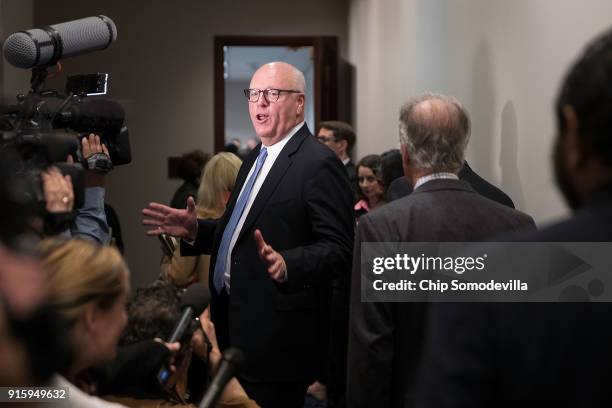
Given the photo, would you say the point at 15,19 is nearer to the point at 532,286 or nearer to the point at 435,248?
the point at 435,248

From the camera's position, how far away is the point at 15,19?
5.48m

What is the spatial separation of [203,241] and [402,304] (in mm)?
1063

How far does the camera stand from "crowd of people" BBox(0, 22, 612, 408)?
0.99 meters

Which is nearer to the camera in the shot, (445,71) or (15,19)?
(445,71)

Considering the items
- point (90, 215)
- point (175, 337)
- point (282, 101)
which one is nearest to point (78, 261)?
point (175, 337)

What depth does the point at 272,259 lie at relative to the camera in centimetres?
243

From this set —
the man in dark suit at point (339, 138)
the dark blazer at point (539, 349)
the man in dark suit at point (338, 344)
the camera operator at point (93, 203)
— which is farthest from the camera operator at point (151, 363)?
the man in dark suit at point (339, 138)

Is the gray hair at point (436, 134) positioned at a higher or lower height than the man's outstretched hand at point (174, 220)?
higher

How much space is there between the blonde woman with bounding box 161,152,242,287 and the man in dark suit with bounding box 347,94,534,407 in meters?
1.65

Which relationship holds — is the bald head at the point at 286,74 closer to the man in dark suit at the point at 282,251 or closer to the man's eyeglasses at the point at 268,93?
the man's eyeglasses at the point at 268,93

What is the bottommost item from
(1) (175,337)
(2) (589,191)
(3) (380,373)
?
(3) (380,373)

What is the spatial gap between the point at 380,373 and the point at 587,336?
1.20 m

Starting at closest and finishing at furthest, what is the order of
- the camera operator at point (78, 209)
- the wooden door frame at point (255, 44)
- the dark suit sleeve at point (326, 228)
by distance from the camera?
1. the camera operator at point (78, 209)
2. the dark suit sleeve at point (326, 228)
3. the wooden door frame at point (255, 44)

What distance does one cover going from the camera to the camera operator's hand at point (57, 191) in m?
1.66
